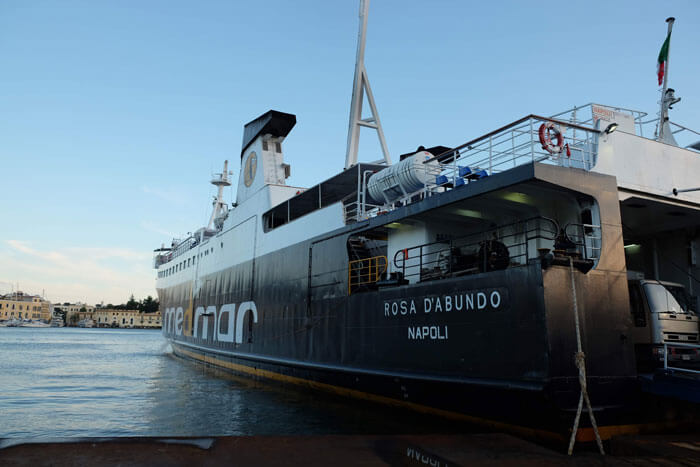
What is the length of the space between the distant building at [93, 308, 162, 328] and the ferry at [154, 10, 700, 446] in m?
136

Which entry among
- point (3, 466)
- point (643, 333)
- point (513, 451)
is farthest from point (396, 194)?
point (3, 466)

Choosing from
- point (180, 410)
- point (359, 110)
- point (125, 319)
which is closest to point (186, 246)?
point (359, 110)

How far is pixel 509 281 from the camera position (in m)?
6.93

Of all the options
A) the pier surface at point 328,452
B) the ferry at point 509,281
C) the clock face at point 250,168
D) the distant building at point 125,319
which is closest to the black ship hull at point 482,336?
the ferry at point 509,281

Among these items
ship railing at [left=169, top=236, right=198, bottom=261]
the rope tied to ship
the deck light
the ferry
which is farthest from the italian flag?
ship railing at [left=169, top=236, right=198, bottom=261]

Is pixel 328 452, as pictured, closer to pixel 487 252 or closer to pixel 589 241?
pixel 487 252

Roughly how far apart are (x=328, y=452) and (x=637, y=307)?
5.33 metres

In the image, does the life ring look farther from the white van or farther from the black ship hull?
the white van

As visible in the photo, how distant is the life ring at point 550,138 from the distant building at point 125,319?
14089cm

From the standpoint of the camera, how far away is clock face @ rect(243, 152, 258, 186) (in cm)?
1745

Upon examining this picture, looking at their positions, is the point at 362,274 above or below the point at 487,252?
below

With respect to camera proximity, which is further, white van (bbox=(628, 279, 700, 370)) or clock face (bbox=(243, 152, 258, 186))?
clock face (bbox=(243, 152, 258, 186))

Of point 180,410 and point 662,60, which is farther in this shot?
point 180,410

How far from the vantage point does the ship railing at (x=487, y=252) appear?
7730 millimetres
